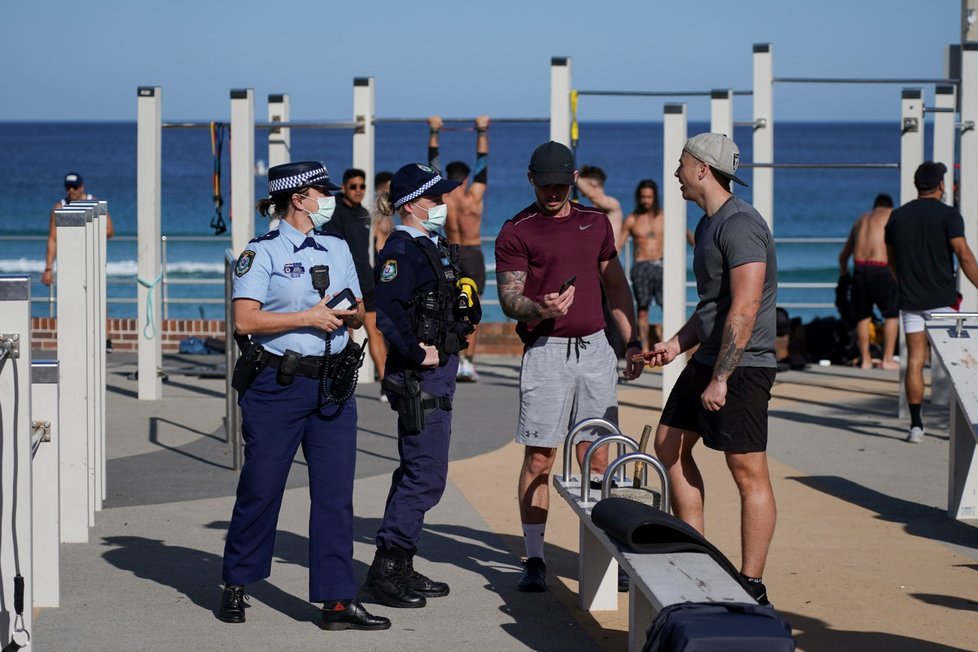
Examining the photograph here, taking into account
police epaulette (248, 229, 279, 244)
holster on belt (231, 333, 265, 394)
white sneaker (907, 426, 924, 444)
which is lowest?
white sneaker (907, 426, 924, 444)

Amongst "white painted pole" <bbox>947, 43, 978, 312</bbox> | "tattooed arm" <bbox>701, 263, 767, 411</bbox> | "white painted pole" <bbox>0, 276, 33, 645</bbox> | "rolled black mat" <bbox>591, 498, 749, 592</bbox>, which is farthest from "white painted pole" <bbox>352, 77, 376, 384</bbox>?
"rolled black mat" <bbox>591, 498, 749, 592</bbox>

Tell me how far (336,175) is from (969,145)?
68750 mm

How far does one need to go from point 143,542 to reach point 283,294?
7.20ft

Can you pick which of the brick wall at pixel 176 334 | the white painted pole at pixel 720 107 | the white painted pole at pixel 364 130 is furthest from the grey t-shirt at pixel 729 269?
the brick wall at pixel 176 334

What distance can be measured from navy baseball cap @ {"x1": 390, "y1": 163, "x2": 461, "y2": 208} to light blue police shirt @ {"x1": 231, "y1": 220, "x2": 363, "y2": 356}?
54 cm

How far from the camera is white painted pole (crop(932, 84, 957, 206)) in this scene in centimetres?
1133

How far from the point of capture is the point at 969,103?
1117 cm

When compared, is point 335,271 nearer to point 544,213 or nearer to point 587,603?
point 544,213

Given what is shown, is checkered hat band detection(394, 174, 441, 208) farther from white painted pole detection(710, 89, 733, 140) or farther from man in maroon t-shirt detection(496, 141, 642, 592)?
white painted pole detection(710, 89, 733, 140)

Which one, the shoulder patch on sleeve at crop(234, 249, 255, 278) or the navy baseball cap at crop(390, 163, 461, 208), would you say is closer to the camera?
the shoulder patch on sleeve at crop(234, 249, 255, 278)

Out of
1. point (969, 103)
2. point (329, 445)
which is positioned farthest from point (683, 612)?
point (969, 103)

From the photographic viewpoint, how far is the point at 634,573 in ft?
15.1

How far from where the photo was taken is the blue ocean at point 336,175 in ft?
120

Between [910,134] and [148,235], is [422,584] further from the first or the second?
[910,134]
